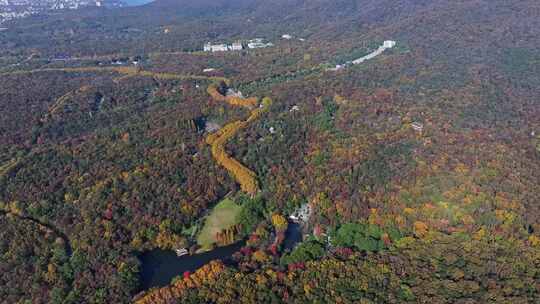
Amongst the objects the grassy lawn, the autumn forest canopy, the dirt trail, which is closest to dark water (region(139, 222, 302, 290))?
the autumn forest canopy

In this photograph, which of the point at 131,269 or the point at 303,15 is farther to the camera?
the point at 303,15

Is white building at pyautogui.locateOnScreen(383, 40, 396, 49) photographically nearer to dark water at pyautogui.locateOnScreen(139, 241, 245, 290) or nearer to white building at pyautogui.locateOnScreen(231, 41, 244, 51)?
white building at pyautogui.locateOnScreen(231, 41, 244, 51)

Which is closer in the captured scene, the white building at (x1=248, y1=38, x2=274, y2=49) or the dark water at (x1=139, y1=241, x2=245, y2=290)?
the dark water at (x1=139, y1=241, x2=245, y2=290)

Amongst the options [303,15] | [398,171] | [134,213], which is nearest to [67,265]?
[134,213]

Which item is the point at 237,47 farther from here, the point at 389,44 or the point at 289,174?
the point at 289,174

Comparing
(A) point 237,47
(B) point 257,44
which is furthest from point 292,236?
(B) point 257,44

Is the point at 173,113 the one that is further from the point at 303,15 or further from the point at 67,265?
the point at 303,15

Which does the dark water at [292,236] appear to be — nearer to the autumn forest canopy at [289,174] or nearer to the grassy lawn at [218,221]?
the autumn forest canopy at [289,174]
